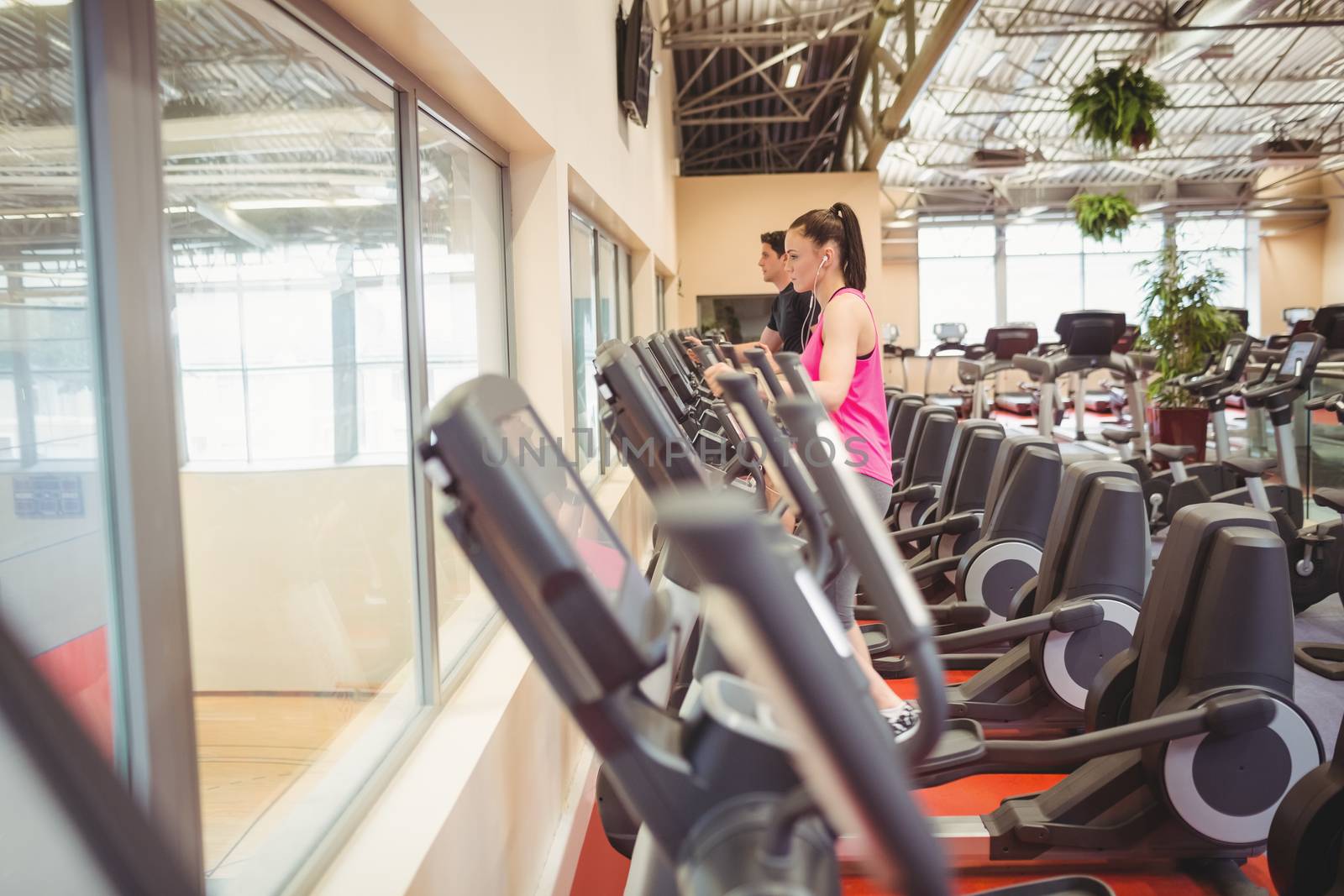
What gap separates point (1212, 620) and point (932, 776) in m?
0.72

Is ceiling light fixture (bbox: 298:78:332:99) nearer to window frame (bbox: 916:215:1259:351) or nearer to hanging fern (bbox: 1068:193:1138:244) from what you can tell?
hanging fern (bbox: 1068:193:1138:244)

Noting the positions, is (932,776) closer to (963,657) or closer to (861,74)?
(963,657)

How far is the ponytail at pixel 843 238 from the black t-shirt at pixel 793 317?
1.46 meters

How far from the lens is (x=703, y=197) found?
12.3 metres

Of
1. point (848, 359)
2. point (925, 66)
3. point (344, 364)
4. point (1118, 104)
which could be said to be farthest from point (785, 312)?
point (1118, 104)

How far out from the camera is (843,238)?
290 centimetres

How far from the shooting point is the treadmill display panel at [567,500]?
3.03 feet

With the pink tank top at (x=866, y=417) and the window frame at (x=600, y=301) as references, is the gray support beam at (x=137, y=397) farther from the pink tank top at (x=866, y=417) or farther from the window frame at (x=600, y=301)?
the window frame at (x=600, y=301)

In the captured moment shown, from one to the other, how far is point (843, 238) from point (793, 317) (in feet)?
5.71

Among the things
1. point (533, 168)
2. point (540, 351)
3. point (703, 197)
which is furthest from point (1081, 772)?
point (703, 197)

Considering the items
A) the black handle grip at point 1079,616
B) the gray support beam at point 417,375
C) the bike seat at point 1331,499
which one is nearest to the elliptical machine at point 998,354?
the bike seat at point 1331,499

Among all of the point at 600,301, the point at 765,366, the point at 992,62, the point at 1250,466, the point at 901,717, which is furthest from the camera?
the point at 992,62

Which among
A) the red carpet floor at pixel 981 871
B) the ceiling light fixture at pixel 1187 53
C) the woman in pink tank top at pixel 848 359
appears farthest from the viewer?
the ceiling light fixture at pixel 1187 53

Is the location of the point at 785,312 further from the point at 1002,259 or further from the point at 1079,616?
the point at 1002,259
